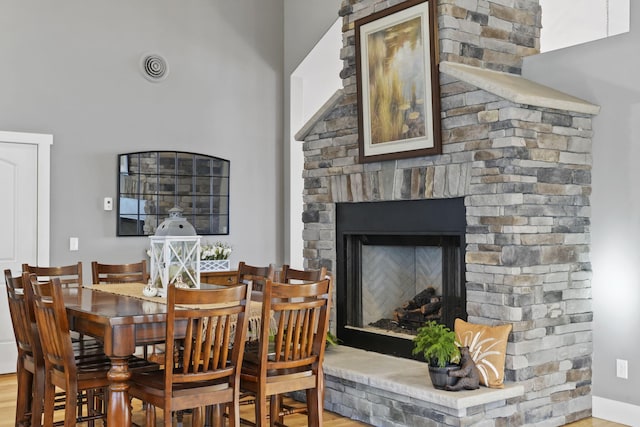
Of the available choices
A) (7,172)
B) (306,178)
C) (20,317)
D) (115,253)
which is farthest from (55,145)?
(20,317)

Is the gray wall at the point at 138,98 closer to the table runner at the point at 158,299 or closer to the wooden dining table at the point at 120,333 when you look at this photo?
the table runner at the point at 158,299

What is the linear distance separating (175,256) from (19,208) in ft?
9.18

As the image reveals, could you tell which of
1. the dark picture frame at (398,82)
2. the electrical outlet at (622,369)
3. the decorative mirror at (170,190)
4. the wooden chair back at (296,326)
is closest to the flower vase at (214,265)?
the decorative mirror at (170,190)

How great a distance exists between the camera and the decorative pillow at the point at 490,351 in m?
4.07

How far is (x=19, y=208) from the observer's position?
613 centimetres

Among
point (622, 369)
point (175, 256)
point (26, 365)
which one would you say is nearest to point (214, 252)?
point (175, 256)

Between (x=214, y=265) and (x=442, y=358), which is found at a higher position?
(x=214, y=265)

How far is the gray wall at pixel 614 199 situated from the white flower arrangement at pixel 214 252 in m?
3.64

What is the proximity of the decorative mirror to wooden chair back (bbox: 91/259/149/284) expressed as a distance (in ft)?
4.33

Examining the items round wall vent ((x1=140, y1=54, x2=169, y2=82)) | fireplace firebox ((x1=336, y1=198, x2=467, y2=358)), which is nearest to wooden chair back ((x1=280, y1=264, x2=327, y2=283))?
fireplace firebox ((x1=336, y1=198, x2=467, y2=358))

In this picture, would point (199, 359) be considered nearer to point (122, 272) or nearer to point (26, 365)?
point (26, 365)

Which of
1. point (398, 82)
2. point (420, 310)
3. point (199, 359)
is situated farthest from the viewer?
point (420, 310)

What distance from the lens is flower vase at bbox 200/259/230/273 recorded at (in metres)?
6.75

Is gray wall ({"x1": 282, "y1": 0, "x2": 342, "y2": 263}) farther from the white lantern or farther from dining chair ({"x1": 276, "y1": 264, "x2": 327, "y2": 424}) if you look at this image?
the white lantern
